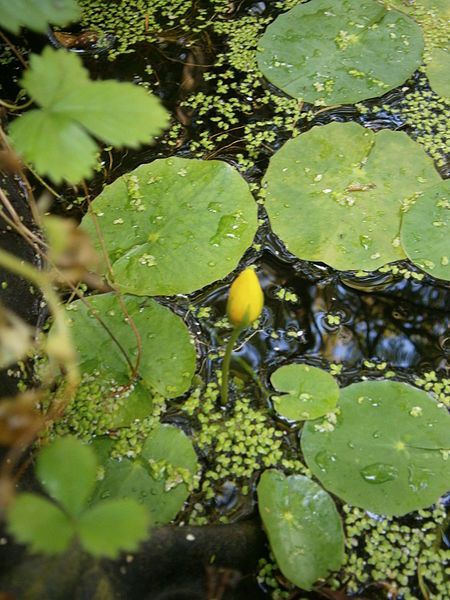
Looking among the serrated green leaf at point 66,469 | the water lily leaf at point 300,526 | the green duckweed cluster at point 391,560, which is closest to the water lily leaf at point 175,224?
the water lily leaf at point 300,526

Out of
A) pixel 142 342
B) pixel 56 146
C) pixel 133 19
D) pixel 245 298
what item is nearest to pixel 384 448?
pixel 245 298

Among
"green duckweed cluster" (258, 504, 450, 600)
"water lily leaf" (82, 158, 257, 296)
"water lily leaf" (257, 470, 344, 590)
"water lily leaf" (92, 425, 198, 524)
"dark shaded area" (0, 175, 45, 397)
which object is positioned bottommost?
"green duckweed cluster" (258, 504, 450, 600)

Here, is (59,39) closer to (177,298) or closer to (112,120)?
(177,298)

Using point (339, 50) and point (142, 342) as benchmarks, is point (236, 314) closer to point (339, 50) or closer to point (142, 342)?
point (142, 342)

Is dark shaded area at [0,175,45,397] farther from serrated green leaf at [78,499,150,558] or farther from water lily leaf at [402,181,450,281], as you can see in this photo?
water lily leaf at [402,181,450,281]

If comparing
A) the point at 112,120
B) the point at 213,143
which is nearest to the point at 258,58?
the point at 213,143

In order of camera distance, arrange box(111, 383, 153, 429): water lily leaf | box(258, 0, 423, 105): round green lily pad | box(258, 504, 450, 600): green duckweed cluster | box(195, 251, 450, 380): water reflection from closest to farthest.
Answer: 1. box(258, 504, 450, 600): green duckweed cluster
2. box(111, 383, 153, 429): water lily leaf
3. box(195, 251, 450, 380): water reflection
4. box(258, 0, 423, 105): round green lily pad

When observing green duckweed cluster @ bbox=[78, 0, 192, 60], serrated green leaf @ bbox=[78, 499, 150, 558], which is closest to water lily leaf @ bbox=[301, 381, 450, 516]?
serrated green leaf @ bbox=[78, 499, 150, 558]
